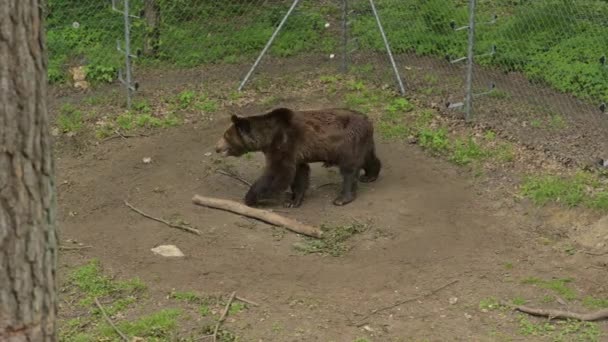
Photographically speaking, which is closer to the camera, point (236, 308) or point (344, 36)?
point (236, 308)

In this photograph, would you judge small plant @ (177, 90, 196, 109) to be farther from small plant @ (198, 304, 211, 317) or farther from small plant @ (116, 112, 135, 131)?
small plant @ (198, 304, 211, 317)

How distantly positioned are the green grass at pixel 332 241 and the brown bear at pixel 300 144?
0.64m

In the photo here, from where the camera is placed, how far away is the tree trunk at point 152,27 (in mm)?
12477

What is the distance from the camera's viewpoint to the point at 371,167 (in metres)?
9.27

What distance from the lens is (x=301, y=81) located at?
40.2 ft

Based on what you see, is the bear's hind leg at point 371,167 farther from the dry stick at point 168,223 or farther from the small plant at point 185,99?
the small plant at point 185,99

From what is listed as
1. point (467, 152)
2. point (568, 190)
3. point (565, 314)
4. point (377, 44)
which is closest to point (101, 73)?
point (377, 44)

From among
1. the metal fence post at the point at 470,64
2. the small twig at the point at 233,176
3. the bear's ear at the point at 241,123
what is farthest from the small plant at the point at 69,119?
the metal fence post at the point at 470,64

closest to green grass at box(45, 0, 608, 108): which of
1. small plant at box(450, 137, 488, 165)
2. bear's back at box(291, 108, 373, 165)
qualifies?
small plant at box(450, 137, 488, 165)

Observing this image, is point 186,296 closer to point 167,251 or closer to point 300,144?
point 167,251

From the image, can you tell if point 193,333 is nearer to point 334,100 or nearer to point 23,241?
point 23,241

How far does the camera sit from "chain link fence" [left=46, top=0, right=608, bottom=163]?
11.4 m

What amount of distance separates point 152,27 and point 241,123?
4.44 metres

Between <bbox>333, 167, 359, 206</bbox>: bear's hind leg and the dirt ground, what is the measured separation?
93 mm
